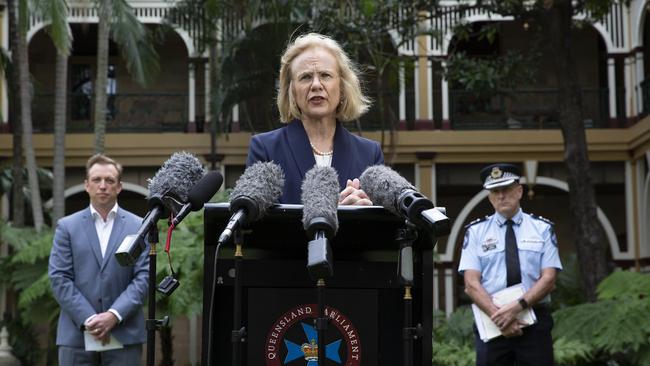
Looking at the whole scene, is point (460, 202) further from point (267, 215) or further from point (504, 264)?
point (267, 215)

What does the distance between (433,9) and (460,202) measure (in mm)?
10456

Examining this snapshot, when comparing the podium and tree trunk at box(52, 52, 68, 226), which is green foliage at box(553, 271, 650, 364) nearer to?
the podium

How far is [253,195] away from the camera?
10.8 feet

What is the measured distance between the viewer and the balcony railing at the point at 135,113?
22.9m

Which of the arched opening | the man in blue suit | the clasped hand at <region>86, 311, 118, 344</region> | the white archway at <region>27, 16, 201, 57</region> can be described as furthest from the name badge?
the white archway at <region>27, 16, 201, 57</region>

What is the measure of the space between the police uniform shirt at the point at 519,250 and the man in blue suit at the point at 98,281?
8.07 feet

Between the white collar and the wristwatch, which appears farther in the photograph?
the wristwatch

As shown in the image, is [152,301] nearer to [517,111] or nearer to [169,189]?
[169,189]

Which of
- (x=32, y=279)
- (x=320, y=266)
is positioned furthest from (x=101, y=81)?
(x=320, y=266)

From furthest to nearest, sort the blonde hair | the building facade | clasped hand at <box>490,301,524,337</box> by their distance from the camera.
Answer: the building facade < clasped hand at <box>490,301,524,337</box> < the blonde hair

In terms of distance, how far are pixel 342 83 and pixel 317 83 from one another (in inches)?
6.8

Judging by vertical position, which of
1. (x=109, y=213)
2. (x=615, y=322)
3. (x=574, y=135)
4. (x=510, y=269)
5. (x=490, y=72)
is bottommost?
(x=615, y=322)

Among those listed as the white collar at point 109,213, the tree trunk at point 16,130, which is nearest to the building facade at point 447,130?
the tree trunk at point 16,130

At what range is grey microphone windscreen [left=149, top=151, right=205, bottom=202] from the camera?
12.2 feet
